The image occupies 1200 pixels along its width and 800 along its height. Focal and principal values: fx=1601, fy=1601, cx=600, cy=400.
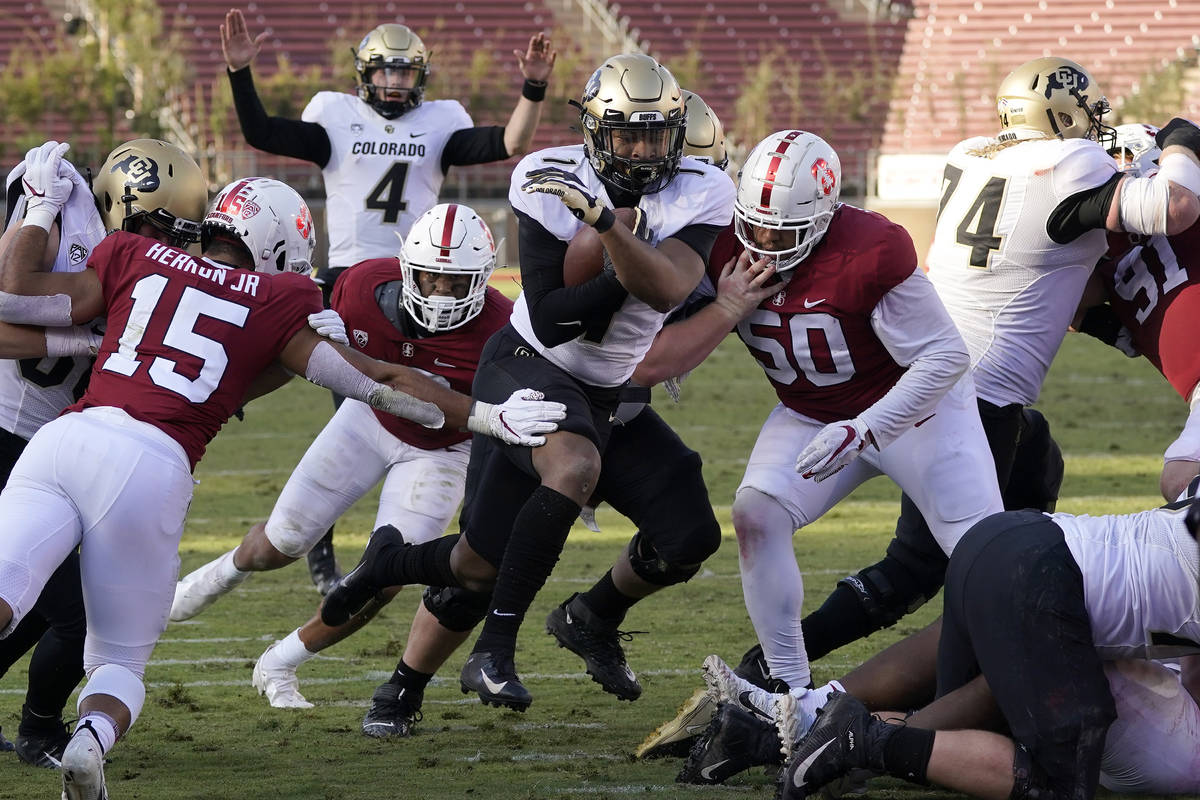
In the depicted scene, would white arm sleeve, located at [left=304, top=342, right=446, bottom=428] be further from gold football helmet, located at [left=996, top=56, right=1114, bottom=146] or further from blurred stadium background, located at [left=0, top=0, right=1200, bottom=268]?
blurred stadium background, located at [left=0, top=0, right=1200, bottom=268]

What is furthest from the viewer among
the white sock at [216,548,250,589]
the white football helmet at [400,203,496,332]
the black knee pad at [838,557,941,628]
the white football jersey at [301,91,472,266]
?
the white football jersey at [301,91,472,266]

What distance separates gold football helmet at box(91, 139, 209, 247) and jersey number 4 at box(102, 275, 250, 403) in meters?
0.54

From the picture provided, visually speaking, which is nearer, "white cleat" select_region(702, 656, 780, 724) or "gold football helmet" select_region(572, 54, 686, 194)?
"white cleat" select_region(702, 656, 780, 724)

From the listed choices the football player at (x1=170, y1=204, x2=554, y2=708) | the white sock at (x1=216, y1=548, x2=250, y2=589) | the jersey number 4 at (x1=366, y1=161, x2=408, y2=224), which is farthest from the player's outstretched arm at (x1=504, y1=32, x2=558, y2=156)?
the white sock at (x1=216, y1=548, x2=250, y2=589)

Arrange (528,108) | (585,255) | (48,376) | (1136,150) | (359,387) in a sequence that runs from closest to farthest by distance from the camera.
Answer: (359,387)
(585,255)
(48,376)
(1136,150)
(528,108)

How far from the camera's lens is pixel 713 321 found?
4320 mm

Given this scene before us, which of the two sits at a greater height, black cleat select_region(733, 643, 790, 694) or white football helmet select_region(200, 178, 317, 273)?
white football helmet select_region(200, 178, 317, 273)

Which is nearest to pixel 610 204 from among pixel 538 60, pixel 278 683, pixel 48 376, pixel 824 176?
pixel 824 176

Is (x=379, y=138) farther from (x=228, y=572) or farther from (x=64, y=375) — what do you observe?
(x=64, y=375)

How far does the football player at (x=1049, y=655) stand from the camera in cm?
326

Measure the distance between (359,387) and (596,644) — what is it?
1.18 meters

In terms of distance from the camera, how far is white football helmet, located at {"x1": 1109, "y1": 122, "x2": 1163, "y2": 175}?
16.9 feet

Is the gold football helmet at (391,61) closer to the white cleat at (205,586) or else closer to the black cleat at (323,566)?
the black cleat at (323,566)

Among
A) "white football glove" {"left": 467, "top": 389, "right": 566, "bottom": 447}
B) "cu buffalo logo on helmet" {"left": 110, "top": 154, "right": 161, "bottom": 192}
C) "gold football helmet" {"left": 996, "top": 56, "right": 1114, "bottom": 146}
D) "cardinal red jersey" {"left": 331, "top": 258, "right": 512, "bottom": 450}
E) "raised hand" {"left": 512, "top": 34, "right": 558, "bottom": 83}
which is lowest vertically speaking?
"cardinal red jersey" {"left": 331, "top": 258, "right": 512, "bottom": 450}
